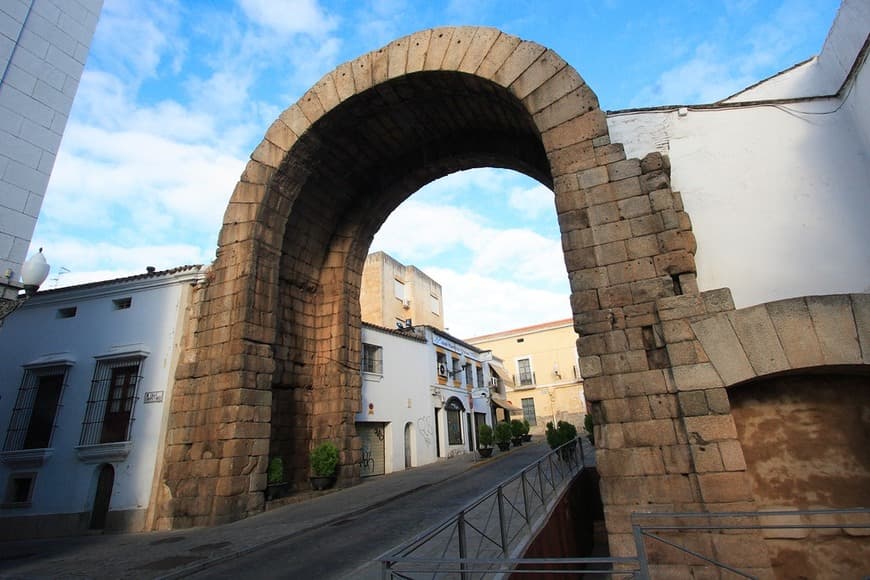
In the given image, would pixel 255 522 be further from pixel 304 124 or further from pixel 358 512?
pixel 304 124

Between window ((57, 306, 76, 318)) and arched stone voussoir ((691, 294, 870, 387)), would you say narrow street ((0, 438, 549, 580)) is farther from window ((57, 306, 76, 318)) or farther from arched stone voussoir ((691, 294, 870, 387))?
window ((57, 306, 76, 318))

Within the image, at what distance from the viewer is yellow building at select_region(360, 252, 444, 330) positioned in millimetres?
22359

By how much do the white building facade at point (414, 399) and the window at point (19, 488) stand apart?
24.3ft

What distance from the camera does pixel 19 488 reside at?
29.8 ft

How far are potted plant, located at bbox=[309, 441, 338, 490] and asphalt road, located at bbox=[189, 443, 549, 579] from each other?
187 centimetres

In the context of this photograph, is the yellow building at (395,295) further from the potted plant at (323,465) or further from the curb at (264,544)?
the curb at (264,544)

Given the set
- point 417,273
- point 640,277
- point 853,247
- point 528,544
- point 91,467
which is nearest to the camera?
point 528,544

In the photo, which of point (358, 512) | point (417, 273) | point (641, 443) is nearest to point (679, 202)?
point (641, 443)

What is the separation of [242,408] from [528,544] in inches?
221

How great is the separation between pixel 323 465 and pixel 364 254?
200 inches

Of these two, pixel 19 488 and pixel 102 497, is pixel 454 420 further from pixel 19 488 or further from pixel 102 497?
pixel 19 488

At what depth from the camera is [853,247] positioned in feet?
16.3

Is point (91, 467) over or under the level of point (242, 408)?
under

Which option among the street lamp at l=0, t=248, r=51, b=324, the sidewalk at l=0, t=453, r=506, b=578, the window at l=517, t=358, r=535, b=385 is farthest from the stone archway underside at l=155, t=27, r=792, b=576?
the window at l=517, t=358, r=535, b=385
